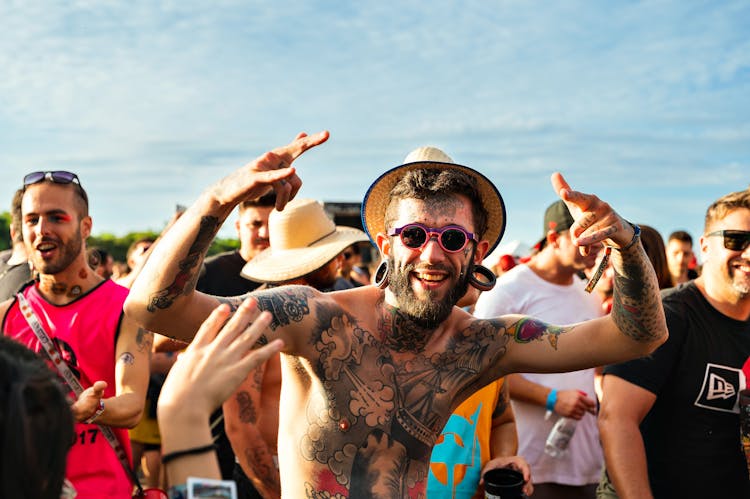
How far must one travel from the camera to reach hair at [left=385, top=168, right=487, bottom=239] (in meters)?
3.06

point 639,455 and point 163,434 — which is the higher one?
point 163,434

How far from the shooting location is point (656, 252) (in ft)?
17.1

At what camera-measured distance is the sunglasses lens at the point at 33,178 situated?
13.2 feet

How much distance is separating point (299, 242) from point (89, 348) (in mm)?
1705

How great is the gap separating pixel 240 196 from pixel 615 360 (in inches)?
66.7

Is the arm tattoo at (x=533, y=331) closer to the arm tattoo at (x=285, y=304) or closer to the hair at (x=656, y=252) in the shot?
the arm tattoo at (x=285, y=304)

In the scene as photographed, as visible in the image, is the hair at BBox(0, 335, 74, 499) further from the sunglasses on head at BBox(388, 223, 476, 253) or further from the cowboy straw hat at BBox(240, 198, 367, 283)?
the cowboy straw hat at BBox(240, 198, 367, 283)

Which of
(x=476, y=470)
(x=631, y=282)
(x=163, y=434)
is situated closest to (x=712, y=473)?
Result: (x=476, y=470)

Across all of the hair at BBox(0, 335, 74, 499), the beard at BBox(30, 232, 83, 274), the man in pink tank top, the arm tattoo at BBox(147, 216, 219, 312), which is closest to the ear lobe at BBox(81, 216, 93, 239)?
the man in pink tank top

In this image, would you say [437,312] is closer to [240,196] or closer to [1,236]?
[240,196]

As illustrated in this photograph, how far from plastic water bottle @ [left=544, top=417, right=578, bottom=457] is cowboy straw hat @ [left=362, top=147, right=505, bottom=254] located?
189 cm

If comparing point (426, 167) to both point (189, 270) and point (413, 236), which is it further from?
point (189, 270)

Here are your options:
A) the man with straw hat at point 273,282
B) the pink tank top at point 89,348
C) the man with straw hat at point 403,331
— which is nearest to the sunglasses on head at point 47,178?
the pink tank top at point 89,348

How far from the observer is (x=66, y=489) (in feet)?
5.12
